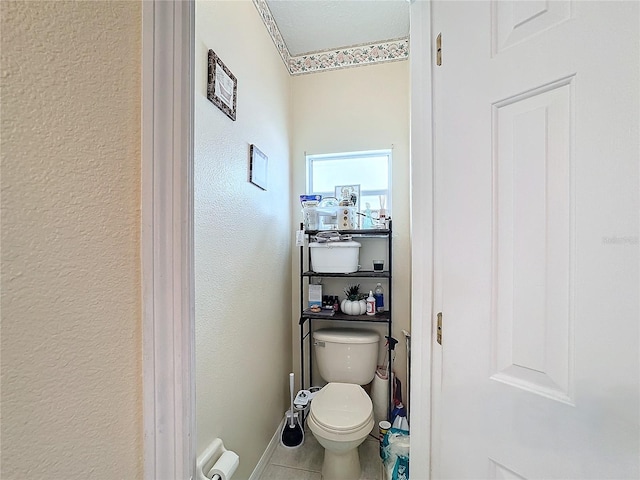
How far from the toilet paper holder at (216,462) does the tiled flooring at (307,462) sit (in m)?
0.68

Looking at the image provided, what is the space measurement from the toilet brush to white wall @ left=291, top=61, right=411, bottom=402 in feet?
1.26

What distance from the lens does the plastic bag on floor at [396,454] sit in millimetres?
1397

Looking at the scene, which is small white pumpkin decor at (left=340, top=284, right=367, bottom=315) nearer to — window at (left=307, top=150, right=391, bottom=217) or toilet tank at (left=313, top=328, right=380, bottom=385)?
toilet tank at (left=313, top=328, right=380, bottom=385)

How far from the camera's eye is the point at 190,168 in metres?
0.53

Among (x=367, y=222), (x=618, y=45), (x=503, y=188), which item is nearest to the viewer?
(x=618, y=45)

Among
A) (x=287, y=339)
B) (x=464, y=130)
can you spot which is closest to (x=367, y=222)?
(x=287, y=339)

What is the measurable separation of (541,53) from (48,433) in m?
0.98

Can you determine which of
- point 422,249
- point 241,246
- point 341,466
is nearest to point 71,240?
point 422,249

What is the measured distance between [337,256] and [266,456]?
1.30m

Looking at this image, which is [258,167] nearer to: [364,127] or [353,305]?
[364,127]

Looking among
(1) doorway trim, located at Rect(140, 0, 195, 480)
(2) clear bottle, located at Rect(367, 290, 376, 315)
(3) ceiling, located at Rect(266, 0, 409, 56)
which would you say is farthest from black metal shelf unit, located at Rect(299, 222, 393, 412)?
(1) doorway trim, located at Rect(140, 0, 195, 480)

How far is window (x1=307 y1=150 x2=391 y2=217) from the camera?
2.26 metres

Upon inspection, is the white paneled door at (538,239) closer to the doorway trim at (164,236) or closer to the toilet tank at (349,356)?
the doorway trim at (164,236)

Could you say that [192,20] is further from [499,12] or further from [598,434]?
[598,434]
